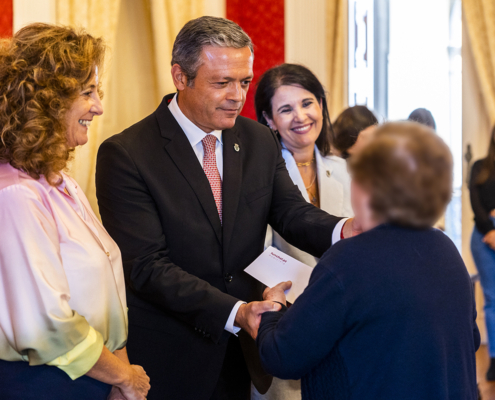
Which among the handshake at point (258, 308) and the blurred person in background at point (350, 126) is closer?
the handshake at point (258, 308)

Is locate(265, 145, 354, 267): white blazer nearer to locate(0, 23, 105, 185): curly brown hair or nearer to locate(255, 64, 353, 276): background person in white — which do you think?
locate(255, 64, 353, 276): background person in white

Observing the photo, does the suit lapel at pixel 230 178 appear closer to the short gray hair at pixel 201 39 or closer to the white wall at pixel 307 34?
the short gray hair at pixel 201 39

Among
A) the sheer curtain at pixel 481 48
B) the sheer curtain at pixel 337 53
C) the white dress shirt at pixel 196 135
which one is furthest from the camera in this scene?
the sheer curtain at pixel 481 48

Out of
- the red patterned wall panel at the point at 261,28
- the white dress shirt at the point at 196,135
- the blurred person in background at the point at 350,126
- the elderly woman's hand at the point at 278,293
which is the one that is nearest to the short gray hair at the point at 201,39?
the white dress shirt at the point at 196,135

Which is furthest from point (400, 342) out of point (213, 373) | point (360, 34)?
point (360, 34)

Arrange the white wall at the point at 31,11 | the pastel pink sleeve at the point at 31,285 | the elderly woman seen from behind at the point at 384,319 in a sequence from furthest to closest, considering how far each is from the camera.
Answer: the white wall at the point at 31,11, the pastel pink sleeve at the point at 31,285, the elderly woman seen from behind at the point at 384,319

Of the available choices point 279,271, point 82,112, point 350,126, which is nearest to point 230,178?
point 279,271

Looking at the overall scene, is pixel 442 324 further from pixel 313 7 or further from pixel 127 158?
pixel 313 7

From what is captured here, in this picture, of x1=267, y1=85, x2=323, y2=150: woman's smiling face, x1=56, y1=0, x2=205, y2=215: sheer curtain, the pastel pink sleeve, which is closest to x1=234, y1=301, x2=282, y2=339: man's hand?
the pastel pink sleeve

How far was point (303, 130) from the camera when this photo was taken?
2.75 m

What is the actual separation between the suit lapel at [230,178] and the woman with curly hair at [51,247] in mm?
495

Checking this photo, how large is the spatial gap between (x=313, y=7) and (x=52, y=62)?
137 inches

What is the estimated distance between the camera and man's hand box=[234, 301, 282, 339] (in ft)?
5.08

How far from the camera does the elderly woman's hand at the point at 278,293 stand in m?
1.61
